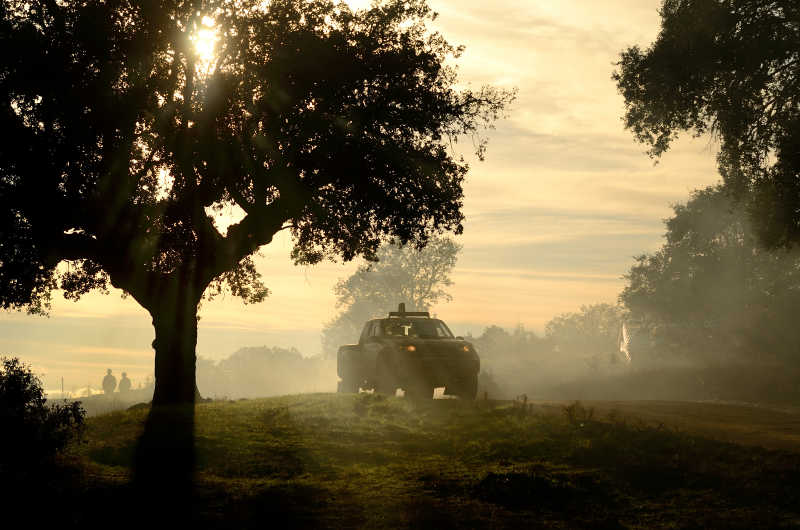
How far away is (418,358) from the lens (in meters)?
19.4

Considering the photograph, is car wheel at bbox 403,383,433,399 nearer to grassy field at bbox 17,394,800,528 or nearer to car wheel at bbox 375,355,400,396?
car wheel at bbox 375,355,400,396

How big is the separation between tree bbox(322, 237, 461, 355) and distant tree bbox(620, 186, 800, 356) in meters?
21.1

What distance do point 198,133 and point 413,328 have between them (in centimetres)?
726

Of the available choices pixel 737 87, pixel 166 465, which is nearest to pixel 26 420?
pixel 166 465

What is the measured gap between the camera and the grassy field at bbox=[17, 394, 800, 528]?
946 cm

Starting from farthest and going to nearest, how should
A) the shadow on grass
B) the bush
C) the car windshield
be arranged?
1. the car windshield
2. the bush
3. the shadow on grass

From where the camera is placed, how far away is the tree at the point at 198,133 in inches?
702

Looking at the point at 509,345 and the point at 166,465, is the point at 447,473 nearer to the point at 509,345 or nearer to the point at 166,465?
the point at 166,465

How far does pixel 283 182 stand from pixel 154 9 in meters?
4.87

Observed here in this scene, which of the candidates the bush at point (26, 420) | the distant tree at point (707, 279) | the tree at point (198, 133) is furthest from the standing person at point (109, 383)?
the bush at point (26, 420)

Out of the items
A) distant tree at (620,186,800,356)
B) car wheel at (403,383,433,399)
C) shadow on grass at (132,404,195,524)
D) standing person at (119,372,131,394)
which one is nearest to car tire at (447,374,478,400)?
car wheel at (403,383,433,399)

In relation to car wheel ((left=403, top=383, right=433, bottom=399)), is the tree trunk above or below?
above

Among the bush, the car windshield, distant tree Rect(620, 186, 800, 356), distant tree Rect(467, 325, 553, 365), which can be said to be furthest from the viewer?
distant tree Rect(467, 325, 553, 365)

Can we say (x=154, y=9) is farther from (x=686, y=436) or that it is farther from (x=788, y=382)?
(x=788, y=382)
